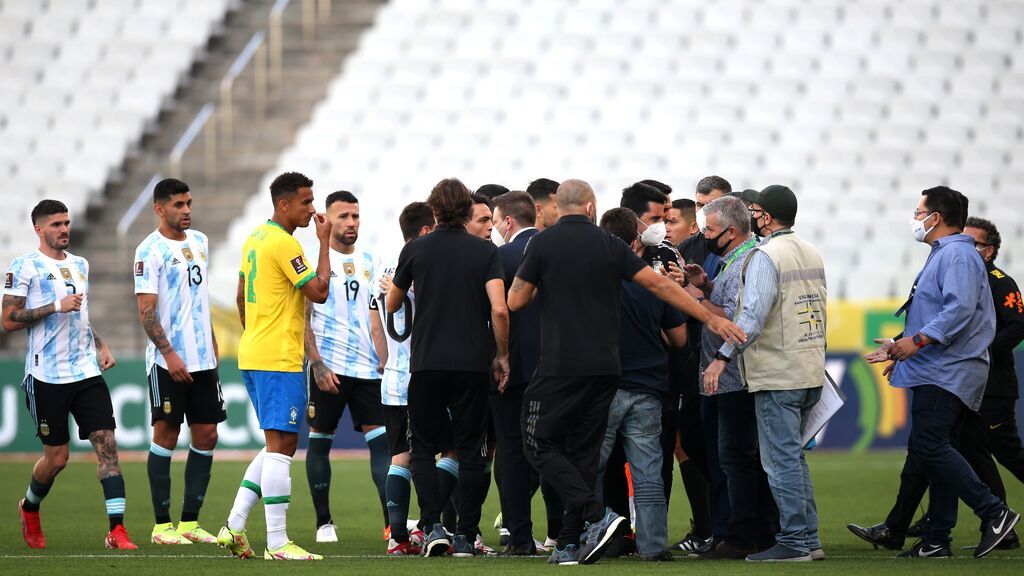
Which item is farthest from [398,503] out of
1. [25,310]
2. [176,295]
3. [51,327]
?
[25,310]

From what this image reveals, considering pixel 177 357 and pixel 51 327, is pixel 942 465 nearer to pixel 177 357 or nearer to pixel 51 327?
pixel 177 357

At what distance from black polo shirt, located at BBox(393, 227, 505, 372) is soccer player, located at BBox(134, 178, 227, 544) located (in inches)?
82.7

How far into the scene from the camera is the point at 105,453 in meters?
9.18

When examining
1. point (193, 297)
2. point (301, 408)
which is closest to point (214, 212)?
point (193, 297)

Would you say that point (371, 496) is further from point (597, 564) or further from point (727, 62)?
point (727, 62)

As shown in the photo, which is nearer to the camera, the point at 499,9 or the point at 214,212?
the point at 214,212

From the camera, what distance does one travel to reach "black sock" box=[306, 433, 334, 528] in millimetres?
9531

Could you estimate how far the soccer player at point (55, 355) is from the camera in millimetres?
9148

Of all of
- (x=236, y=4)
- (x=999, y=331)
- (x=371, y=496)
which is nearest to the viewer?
(x=999, y=331)

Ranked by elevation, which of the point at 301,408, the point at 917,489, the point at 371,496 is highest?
the point at 301,408

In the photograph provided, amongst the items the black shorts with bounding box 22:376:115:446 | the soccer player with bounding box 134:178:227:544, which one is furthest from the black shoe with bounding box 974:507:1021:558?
the black shorts with bounding box 22:376:115:446

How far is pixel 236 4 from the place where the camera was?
2652 cm

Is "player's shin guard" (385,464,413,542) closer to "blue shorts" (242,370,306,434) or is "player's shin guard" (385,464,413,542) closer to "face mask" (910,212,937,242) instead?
"blue shorts" (242,370,306,434)

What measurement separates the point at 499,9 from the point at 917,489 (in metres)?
17.8
